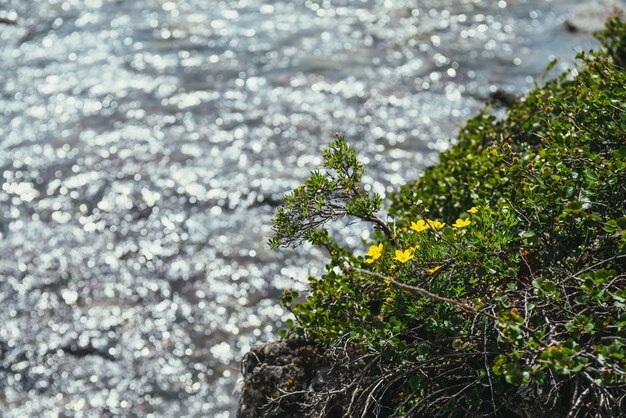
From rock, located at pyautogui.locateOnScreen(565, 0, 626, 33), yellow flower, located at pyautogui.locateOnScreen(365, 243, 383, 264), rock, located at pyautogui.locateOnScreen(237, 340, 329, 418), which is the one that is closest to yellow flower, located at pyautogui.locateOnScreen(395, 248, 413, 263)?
yellow flower, located at pyautogui.locateOnScreen(365, 243, 383, 264)

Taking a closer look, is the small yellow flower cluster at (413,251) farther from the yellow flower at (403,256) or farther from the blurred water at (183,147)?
the blurred water at (183,147)

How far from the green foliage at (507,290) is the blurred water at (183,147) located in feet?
4.48

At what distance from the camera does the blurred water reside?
588 cm

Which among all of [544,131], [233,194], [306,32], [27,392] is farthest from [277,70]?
[544,131]

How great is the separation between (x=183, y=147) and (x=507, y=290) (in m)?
6.14

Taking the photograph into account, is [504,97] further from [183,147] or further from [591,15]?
[183,147]

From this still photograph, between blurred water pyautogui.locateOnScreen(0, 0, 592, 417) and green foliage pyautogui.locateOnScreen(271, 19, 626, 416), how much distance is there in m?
1.37

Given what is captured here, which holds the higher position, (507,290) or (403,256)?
(403,256)

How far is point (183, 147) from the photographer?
27.1ft

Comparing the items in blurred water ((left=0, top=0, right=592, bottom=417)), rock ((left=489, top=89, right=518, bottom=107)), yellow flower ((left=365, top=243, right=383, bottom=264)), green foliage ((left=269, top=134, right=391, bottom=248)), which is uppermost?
green foliage ((left=269, top=134, right=391, bottom=248))

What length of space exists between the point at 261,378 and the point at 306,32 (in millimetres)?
8189

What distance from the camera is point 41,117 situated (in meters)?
8.88

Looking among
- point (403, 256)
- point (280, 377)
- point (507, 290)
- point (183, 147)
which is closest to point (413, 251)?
point (403, 256)

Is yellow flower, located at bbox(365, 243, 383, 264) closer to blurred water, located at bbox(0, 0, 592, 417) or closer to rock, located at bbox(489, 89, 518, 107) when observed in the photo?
blurred water, located at bbox(0, 0, 592, 417)
